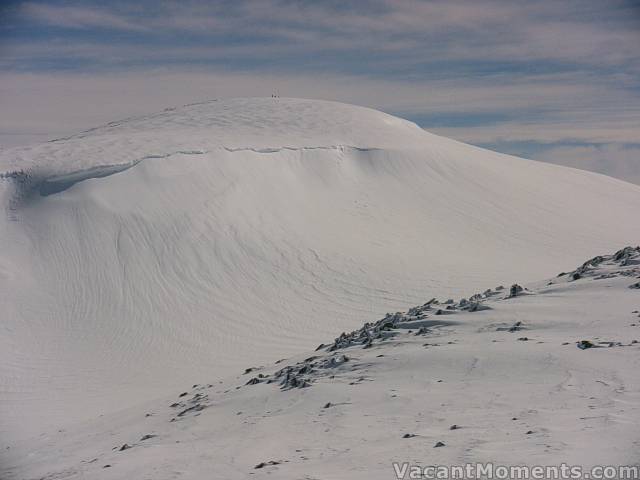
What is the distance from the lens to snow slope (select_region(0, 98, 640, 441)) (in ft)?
41.8

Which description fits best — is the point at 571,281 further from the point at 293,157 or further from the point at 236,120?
the point at 236,120

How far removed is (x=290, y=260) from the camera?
16.4 m

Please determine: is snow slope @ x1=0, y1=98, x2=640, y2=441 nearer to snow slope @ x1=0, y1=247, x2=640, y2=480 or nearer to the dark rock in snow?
snow slope @ x1=0, y1=247, x2=640, y2=480

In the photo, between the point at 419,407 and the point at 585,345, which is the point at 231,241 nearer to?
the point at 585,345

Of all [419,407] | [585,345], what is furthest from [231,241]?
[419,407]

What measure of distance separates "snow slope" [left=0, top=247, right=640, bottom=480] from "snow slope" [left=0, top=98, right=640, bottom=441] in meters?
3.44

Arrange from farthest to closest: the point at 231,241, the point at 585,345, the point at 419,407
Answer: the point at 231,241 < the point at 585,345 < the point at 419,407

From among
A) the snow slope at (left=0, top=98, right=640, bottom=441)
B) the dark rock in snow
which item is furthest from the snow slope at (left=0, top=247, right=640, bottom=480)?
the snow slope at (left=0, top=98, right=640, bottom=441)

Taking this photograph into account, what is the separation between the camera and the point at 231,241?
16750 mm

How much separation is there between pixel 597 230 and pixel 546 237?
1982 mm

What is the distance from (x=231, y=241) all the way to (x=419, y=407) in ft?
36.9

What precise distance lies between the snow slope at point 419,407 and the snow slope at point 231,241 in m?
3.44

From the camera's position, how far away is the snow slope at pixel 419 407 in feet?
15.9

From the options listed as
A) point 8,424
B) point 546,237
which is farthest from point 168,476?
point 546,237
